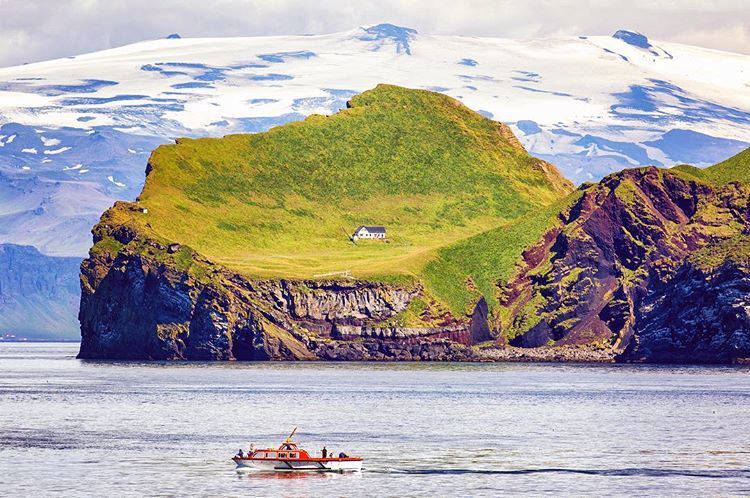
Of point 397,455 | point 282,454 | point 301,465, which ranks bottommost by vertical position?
point 301,465

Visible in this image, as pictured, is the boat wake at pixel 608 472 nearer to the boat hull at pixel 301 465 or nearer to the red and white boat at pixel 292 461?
the boat hull at pixel 301 465

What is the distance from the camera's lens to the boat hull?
144375mm

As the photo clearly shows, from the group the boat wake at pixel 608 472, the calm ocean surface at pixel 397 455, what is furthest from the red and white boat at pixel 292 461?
the boat wake at pixel 608 472

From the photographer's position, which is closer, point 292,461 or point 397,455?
point 292,461

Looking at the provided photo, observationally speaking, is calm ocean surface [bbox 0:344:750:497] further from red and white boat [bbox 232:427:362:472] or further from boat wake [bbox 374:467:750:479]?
red and white boat [bbox 232:427:362:472]

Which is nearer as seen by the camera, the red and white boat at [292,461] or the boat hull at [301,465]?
the boat hull at [301,465]

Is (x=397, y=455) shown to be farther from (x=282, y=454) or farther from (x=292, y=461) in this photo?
(x=282, y=454)

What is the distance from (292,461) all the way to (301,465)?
975mm

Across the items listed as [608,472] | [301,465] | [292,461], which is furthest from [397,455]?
[608,472]

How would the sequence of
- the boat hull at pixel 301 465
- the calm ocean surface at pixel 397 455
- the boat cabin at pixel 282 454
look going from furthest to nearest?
the boat cabin at pixel 282 454, the boat hull at pixel 301 465, the calm ocean surface at pixel 397 455

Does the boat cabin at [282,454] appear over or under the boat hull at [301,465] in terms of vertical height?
over

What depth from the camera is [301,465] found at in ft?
482

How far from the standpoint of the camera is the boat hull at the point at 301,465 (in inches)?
5684

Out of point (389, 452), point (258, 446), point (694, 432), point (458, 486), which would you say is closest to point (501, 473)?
point (458, 486)
